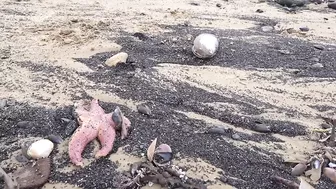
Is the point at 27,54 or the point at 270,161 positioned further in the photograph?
the point at 27,54

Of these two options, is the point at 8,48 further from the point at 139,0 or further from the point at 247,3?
the point at 247,3

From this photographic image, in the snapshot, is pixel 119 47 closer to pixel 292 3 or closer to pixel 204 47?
pixel 204 47

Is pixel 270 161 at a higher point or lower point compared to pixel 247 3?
lower

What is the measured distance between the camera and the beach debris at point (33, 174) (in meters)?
2.67

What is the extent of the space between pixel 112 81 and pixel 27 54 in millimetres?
1062

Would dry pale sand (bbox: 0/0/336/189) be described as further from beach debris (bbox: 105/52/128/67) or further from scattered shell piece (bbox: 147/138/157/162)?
beach debris (bbox: 105/52/128/67)

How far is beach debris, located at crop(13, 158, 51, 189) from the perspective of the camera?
267cm

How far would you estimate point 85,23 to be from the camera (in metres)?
5.03

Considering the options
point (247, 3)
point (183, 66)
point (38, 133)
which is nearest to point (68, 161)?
point (38, 133)

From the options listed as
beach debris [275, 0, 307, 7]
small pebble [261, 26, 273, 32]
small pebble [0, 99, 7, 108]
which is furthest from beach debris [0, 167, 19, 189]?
beach debris [275, 0, 307, 7]

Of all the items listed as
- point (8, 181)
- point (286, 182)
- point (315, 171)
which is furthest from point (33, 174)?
point (315, 171)

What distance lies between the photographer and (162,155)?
2891 millimetres

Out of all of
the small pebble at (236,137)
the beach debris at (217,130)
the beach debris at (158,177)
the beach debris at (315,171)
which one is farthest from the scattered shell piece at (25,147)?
the beach debris at (315,171)

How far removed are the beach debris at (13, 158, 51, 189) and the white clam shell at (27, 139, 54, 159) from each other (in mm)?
43
